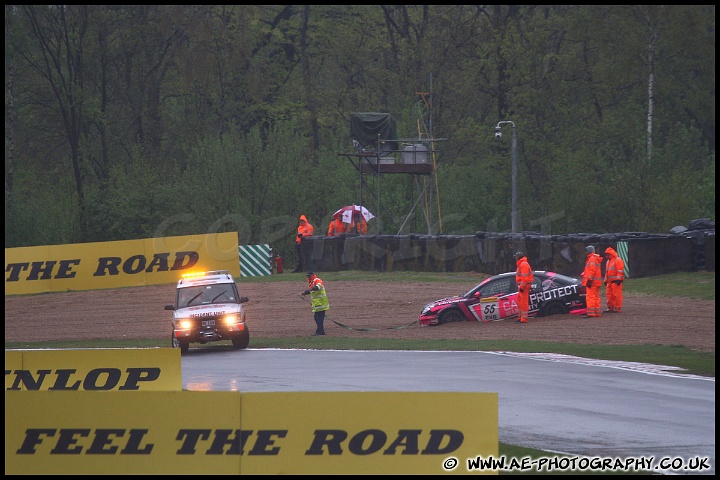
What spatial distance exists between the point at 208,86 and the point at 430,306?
123 feet

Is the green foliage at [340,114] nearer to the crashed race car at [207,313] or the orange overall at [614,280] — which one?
the orange overall at [614,280]

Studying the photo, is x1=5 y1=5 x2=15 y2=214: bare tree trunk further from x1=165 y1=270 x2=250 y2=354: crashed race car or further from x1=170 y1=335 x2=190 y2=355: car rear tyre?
x1=170 y1=335 x2=190 y2=355: car rear tyre

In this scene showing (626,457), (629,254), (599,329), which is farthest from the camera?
(629,254)

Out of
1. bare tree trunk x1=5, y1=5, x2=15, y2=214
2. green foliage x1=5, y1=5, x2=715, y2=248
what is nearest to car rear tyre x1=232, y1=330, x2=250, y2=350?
green foliage x1=5, y1=5, x2=715, y2=248

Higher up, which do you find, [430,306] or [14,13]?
[14,13]

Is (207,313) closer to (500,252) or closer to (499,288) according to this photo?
(499,288)

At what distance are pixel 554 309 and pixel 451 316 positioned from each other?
280 centimetres

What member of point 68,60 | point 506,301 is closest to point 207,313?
point 506,301

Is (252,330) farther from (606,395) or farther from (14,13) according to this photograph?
(14,13)

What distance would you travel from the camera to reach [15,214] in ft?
165

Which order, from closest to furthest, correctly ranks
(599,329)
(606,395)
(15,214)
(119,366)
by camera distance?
1. (119,366)
2. (606,395)
3. (599,329)
4. (15,214)

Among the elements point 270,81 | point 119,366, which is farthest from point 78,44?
point 119,366

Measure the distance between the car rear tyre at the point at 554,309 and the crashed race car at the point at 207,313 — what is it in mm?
8157

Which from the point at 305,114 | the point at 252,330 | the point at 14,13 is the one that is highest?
the point at 14,13
